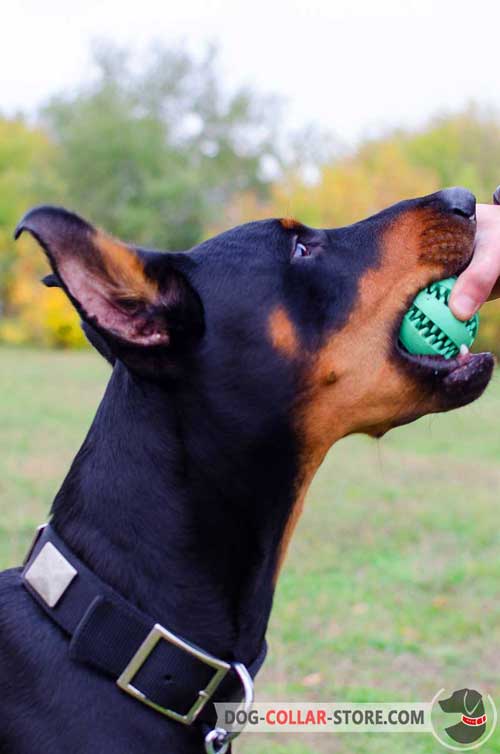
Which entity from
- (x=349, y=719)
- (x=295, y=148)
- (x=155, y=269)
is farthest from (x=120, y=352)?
(x=295, y=148)

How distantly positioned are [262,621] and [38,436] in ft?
35.8

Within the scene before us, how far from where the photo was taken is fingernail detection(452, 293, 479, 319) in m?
3.07

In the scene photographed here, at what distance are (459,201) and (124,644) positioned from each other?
→ 1.78m

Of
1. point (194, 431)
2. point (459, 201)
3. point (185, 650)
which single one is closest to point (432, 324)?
point (459, 201)

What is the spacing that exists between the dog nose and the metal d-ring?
5.27 feet

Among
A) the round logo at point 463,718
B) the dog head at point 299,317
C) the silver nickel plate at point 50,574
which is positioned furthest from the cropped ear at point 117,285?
the round logo at point 463,718

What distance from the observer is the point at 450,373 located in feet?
10.1

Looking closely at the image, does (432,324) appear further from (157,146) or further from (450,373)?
(157,146)

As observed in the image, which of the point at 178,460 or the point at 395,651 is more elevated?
the point at 178,460

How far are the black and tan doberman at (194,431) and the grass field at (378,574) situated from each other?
901 mm

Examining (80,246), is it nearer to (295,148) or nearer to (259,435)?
(259,435)

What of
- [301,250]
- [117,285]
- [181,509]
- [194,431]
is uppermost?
[117,285]

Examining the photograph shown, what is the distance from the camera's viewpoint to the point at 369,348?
2.98 m

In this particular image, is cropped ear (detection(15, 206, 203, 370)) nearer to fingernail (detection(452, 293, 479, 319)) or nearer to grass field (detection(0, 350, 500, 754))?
fingernail (detection(452, 293, 479, 319))
